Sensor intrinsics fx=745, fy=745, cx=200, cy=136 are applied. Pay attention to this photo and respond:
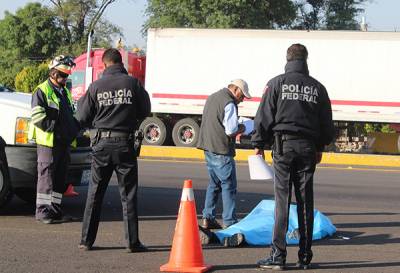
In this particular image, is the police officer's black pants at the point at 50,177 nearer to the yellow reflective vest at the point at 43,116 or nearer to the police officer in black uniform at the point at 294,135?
the yellow reflective vest at the point at 43,116

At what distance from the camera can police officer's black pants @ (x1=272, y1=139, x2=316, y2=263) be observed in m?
6.34

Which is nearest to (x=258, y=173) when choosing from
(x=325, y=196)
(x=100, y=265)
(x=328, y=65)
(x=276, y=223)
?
(x=276, y=223)

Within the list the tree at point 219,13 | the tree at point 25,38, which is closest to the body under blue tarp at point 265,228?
the tree at point 219,13

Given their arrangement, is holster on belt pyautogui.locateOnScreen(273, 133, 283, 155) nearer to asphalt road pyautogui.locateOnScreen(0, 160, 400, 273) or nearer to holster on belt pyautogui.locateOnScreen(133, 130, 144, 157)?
asphalt road pyautogui.locateOnScreen(0, 160, 400, 273)

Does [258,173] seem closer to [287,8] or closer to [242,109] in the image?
[242,109]

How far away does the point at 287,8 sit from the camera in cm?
3744

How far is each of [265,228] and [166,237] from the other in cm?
105

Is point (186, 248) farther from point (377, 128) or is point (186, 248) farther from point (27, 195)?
point (377, 128)

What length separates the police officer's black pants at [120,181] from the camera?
6.96 meters

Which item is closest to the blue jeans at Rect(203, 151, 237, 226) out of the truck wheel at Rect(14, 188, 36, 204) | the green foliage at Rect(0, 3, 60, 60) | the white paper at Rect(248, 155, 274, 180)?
the white paper at Rect(248, 155, 274, 180)

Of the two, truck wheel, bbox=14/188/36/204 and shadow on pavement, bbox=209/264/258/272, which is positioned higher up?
truck wheel, bbox=14/188/36/204

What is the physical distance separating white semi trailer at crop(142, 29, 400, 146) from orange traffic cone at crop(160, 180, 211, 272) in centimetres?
1629

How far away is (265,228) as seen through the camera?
25.7ft

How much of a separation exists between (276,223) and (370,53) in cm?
1644
